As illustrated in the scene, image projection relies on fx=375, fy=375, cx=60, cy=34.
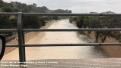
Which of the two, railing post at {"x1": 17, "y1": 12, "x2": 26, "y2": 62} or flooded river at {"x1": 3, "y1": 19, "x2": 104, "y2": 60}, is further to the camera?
flooded river at {"x1": 3, "y1": 19, "x2": 104, "y2": 60}

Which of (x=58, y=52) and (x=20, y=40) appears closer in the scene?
(x=20, y=40)

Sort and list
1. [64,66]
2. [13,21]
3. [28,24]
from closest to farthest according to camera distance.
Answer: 1. [64,66]
2. [13,21]
3. [28,24]

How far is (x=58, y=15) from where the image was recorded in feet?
18.0

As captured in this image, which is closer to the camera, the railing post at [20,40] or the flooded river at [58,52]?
the railing post at [20,40]

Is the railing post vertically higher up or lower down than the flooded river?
higher up

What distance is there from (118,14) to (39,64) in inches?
79.0

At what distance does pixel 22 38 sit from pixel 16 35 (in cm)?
23

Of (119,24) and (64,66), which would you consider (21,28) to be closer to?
(64,66)

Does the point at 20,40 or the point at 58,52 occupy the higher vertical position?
the point at 20,40

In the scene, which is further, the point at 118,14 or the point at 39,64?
the point at 118,14

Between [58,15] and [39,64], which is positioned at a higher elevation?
[58,15]

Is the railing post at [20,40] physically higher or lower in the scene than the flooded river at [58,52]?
higher

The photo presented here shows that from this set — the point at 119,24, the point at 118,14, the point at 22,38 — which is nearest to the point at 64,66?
the point at 22,38

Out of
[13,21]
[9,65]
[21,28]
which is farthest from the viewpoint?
[13,21]
